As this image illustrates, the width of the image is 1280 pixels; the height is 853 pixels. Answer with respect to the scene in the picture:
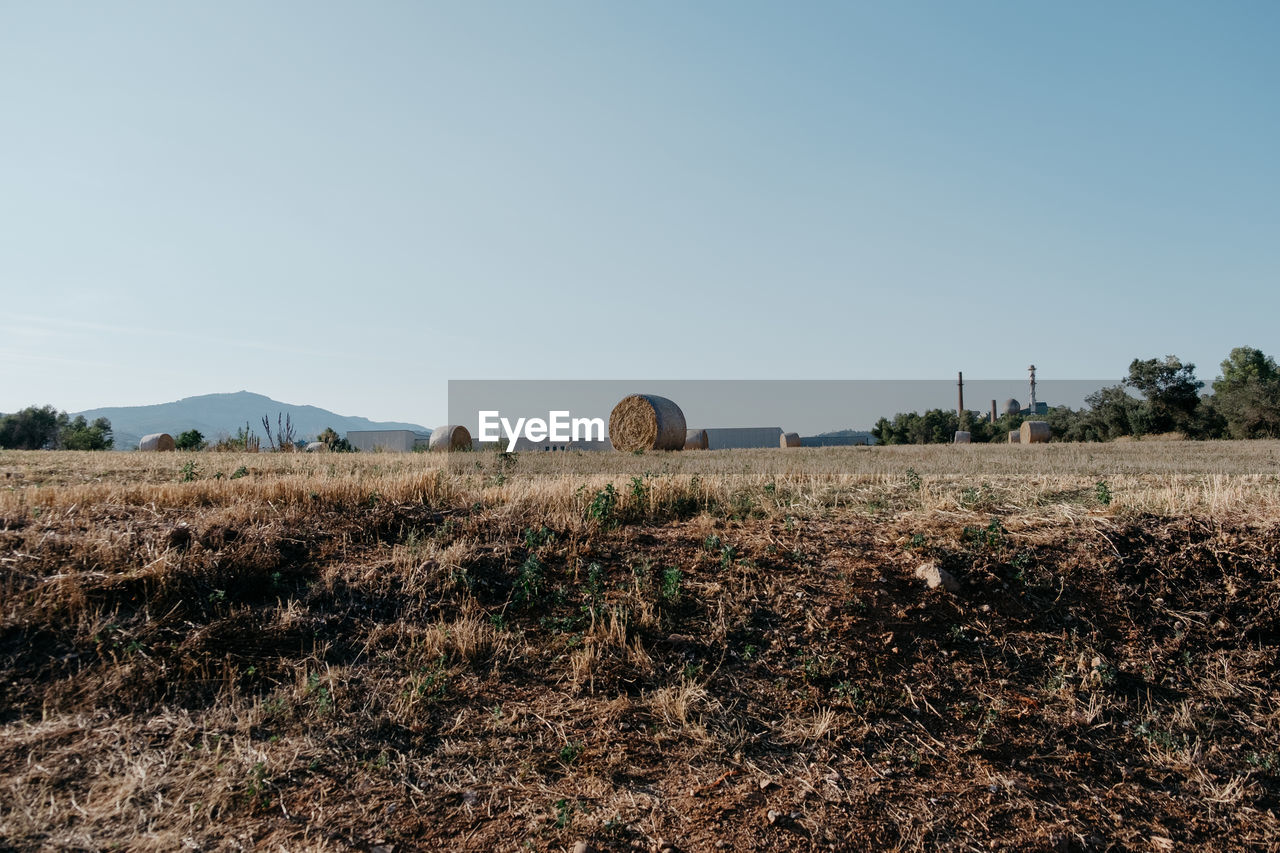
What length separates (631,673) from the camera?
526 centimetres

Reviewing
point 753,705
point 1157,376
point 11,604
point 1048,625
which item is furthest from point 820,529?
point 1157,376

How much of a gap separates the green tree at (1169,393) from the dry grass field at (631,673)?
113ft

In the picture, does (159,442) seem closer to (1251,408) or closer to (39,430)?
(39,430)

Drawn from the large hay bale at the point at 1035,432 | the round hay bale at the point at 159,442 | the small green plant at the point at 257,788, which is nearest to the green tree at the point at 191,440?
the round hay bale at the point at 159,442

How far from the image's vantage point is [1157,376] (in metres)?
37.1

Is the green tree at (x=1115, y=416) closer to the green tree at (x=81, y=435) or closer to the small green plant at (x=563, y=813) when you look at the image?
the small green plant at (x=563, y=813)

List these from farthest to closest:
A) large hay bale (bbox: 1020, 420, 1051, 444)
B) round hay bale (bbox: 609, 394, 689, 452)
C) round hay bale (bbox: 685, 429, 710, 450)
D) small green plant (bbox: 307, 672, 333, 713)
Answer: round hay bale (bbox: 685, 429, 710, 450)
large hay bale (bbox: 1020, 420, 1051, 444)
round hay bale (bbox: 609, 394, 689, 452)
small green plant (bbox: 307, 672, 333, 713)

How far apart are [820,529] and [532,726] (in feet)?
11.3

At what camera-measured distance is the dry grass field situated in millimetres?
4043

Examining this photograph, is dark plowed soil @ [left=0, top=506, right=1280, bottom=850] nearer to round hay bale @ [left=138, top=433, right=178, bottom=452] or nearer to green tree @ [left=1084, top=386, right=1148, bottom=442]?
round hay bale @ [left=138, top=433, right=178, bottom=452]

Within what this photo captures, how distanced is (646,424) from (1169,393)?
91.5 ft

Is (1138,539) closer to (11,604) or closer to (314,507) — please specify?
(314,507)

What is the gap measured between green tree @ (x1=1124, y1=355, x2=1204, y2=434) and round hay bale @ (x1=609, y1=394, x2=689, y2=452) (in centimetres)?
2525

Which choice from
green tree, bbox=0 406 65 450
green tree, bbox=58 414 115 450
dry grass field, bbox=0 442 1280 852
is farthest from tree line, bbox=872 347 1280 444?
green tree, bbox=0 406 65 450
